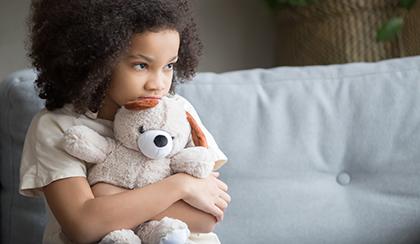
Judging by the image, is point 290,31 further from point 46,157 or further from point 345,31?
point 46,157

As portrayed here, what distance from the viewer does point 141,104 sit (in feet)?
3.98

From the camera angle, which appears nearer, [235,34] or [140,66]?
[140,66]

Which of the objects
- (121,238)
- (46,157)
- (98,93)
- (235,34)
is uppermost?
(235,34)

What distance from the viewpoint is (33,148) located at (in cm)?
128

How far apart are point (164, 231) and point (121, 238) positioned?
0.06 m

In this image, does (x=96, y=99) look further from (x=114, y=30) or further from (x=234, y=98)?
(x=234, y=98)

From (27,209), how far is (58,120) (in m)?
0.36

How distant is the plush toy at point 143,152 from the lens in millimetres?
1208

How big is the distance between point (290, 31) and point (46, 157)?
3.46 ft

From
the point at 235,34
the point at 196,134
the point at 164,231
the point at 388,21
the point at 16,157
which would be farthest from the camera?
the point at 235,34

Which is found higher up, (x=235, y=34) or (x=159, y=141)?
(x=235, y=34)

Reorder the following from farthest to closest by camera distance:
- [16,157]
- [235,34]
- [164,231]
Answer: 1. [235,34]
2. [16,157]
3. [164,231]

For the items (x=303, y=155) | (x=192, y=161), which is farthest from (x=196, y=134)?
(x=303, y=155)

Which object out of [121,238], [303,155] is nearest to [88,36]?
[121,238]
